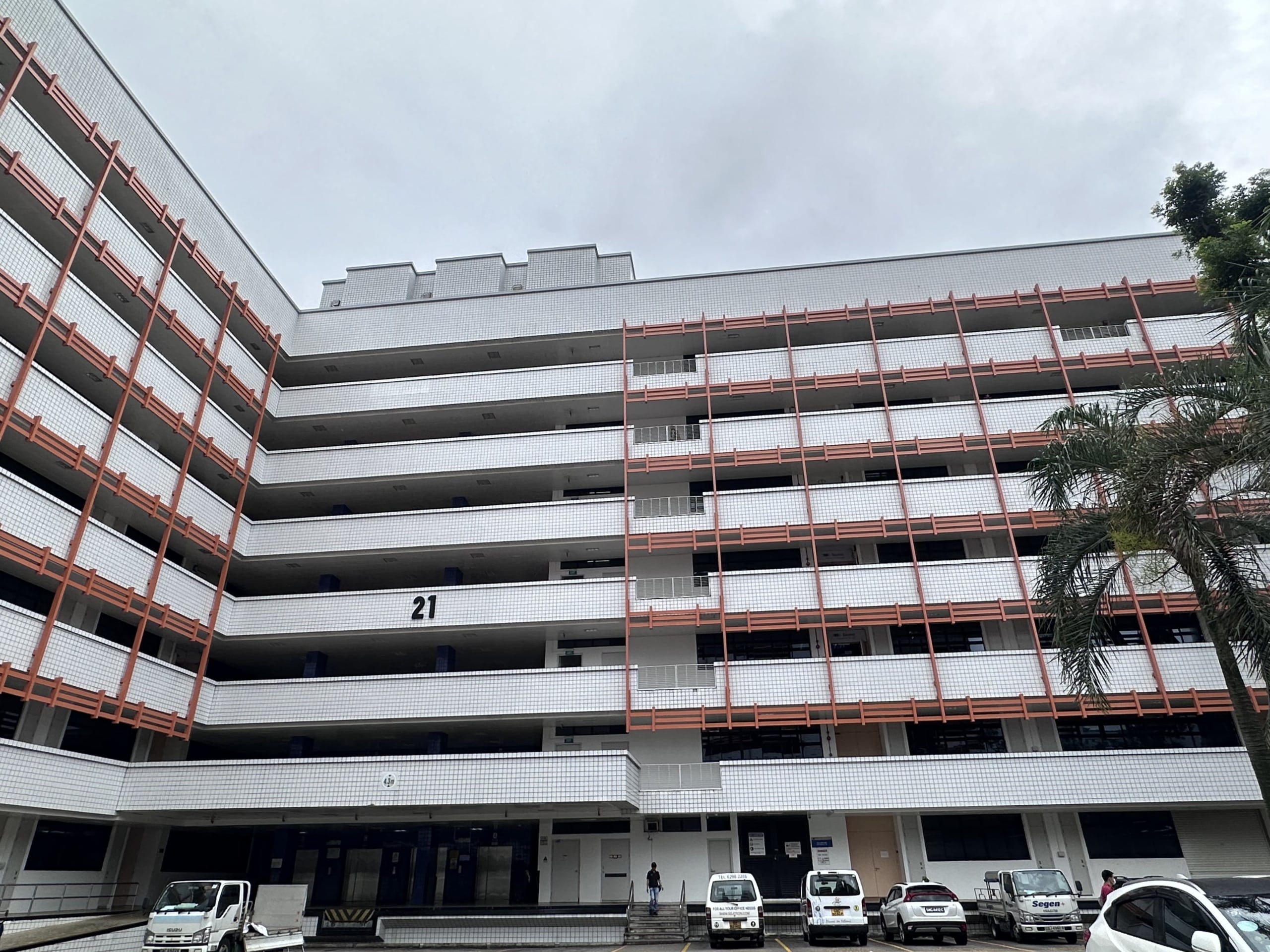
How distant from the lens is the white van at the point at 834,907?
1989 cm

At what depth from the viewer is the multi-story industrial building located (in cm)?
2533

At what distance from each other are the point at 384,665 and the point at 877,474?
24.5 metres

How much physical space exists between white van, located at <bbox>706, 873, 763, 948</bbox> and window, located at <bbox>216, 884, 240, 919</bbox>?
11919 millimetres

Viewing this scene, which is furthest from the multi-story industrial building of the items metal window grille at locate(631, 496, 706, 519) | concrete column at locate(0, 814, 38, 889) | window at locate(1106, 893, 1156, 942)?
window at locate(1106, 893, 1156, 942)

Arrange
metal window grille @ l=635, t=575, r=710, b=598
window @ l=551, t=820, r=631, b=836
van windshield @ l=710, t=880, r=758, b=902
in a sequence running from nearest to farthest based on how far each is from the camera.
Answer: van windshield @ l=710, t=880, r=758, b=902 → window @ l=551, t=820, r=631, b=836 → metal window grille @ l=635, t=575, r=710, b=598

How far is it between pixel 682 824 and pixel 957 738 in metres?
10.9

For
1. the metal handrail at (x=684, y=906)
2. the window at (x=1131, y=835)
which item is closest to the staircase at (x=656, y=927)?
the metal handrail at (x=684, y=906)

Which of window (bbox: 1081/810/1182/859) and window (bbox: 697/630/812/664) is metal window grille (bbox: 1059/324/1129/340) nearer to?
window (bbox: 697/630/812/664)

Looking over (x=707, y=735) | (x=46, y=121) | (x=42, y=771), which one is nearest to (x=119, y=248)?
(x=46, y=121)

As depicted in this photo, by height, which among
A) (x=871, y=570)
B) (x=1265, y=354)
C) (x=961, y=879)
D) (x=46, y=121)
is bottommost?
(x=961, y=879)

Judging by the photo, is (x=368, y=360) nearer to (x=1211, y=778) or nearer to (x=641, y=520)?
(x=641, y=520)

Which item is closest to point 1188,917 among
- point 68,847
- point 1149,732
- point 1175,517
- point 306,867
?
→ point 1175,517

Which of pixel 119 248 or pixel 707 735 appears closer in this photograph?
pixel 119 248

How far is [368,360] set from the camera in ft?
125
